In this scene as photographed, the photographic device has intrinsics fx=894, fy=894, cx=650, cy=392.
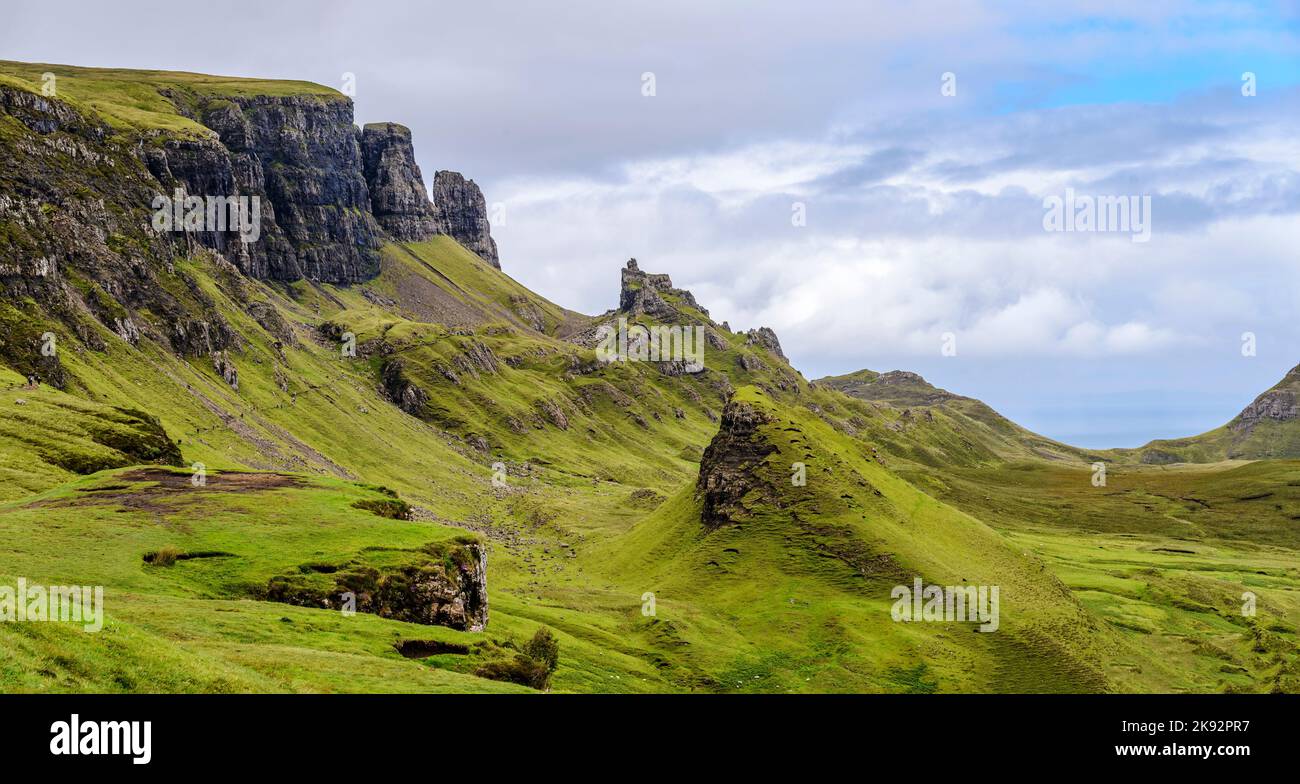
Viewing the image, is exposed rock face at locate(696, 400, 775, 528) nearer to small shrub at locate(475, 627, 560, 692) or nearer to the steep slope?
the steep slope

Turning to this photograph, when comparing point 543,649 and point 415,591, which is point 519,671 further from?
point 415,591

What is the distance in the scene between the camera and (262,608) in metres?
58.2

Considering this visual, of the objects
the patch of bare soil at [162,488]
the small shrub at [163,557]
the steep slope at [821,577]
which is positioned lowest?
the steep slope at [821,577]

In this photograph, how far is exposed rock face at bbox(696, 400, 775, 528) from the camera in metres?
146

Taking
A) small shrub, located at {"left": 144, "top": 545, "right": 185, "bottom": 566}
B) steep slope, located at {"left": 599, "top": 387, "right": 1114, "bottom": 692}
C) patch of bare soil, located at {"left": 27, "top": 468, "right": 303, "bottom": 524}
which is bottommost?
steep slope, located at {"left": 599, "top": 387, "right": 1114, "bottom": 692}

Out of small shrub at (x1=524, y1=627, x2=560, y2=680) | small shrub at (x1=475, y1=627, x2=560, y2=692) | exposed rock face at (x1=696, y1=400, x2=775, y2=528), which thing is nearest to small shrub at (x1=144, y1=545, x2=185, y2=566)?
small shrub at (x1=524, y1=627, x2=560, y2=680)

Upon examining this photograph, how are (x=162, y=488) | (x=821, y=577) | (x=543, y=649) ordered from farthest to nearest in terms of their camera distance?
(x=821, y=577), (x=162, y=488), (x=543, y=649)

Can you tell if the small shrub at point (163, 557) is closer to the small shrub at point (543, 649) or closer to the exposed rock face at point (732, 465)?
the small shrub at point (543, 649)

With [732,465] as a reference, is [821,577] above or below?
below

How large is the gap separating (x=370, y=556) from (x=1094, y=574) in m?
179

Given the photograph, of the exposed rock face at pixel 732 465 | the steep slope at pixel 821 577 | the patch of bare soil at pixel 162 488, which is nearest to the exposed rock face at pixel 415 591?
the patch of bare soil at pixel 162 488

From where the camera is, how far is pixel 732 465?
495ft

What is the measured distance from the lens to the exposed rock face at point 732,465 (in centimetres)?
14612

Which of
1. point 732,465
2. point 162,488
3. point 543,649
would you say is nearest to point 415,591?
point 543,649
